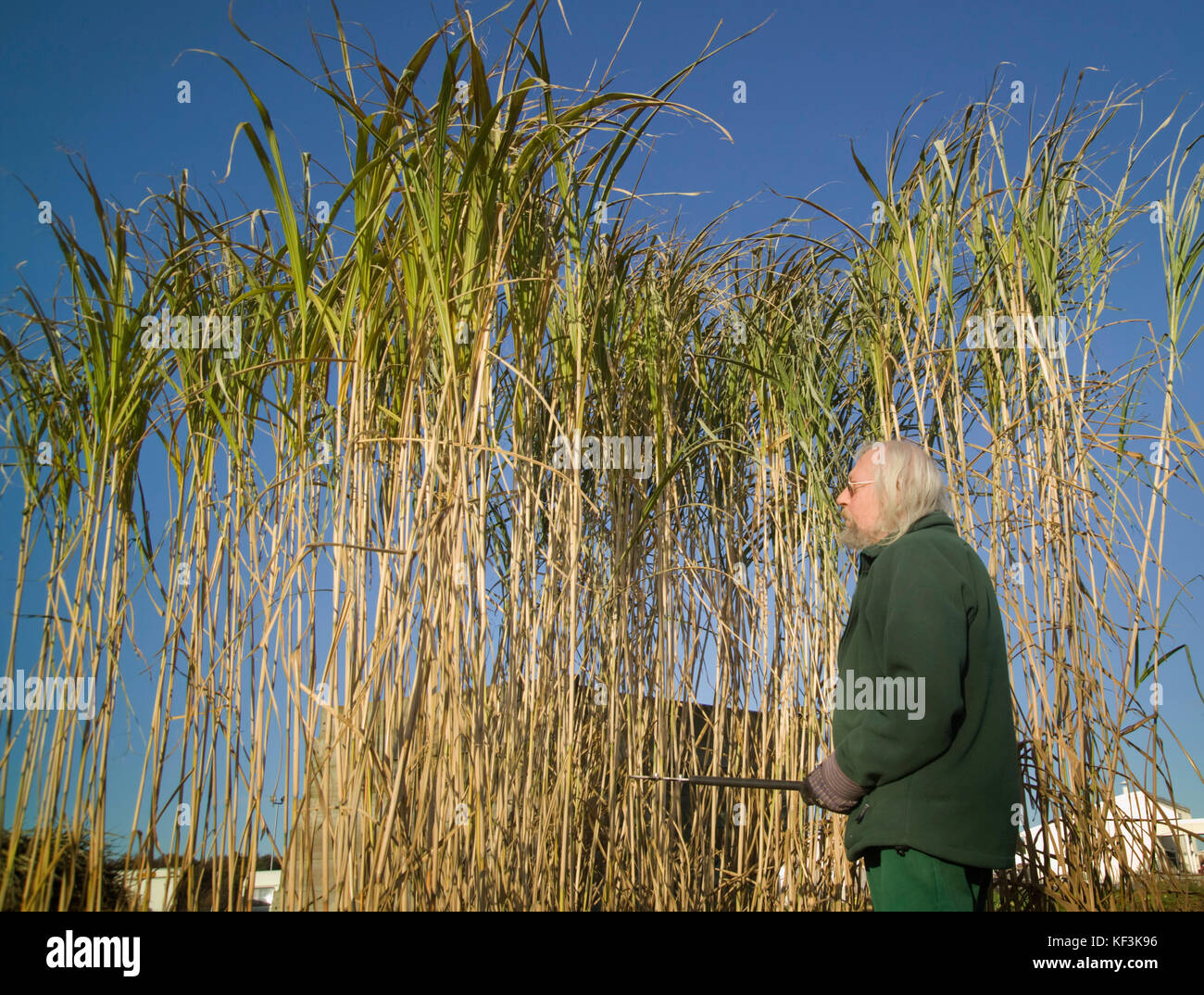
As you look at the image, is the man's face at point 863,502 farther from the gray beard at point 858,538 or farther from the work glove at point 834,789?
the work glove at point 834,789

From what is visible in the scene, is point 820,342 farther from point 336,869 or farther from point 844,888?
point 336,869

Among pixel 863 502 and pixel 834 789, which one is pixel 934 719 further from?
Result: pixel 863 502

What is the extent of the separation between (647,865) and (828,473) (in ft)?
3.73

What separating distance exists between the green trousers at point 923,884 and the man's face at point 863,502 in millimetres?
474

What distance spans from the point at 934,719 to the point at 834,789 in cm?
19

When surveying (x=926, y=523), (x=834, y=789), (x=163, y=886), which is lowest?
(x=163, y=886)

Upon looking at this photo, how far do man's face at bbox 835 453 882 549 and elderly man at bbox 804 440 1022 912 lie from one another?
0.10 metres

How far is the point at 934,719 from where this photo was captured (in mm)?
1208

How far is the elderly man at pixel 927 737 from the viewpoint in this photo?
4.00 ft

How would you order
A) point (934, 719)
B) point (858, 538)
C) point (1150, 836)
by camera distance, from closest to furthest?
point (934, 719) < point (858, 538) < point (1150, 836)

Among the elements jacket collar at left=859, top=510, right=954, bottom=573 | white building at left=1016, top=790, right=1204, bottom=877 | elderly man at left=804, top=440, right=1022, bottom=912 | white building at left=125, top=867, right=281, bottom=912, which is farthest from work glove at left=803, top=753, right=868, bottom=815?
white building at left=1016, top=790, right=1204, bottom=877

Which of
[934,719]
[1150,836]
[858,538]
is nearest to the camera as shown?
[934,719]

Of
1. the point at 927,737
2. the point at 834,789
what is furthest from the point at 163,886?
the point at 927,737
